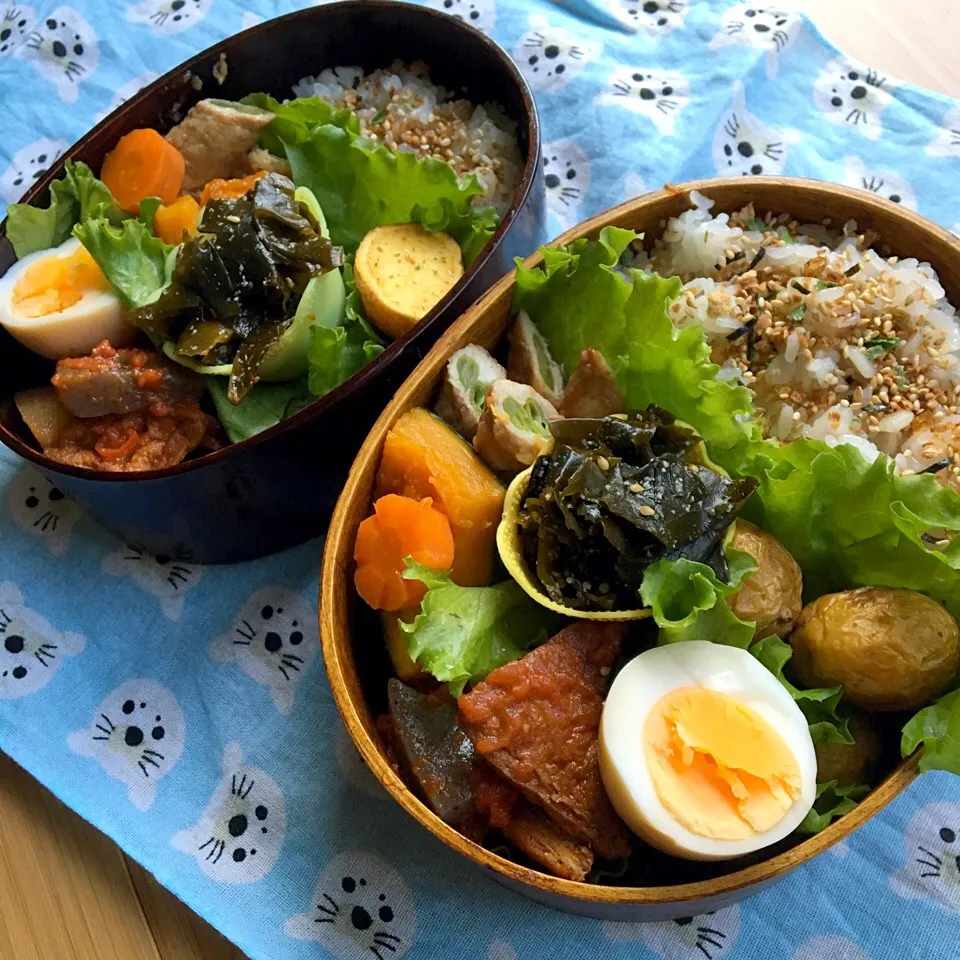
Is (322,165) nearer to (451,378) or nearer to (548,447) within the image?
(451,378)

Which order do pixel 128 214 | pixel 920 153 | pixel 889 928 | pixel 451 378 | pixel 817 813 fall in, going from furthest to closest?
1. pixel 920 153
2. pixel 128 214
3. pixel 451 378
4. pixel 889 928
5. pixel 817 813

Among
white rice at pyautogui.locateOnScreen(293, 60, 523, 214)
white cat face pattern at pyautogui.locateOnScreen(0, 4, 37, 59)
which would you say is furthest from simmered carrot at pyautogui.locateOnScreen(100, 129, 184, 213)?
white cat face pattern at pyautogui.locateOnScreen(0, 4, 37, 59)

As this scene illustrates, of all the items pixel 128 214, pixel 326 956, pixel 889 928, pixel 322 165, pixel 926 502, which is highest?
pixel 926 502

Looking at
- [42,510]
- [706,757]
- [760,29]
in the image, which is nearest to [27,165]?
[42,510]

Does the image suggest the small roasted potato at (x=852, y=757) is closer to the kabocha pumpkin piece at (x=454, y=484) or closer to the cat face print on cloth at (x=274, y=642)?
the kabocha pumpkin piece at (x=454, y=484)

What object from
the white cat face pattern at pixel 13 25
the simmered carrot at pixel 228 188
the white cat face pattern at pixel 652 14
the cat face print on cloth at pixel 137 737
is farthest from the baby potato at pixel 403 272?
the white cat face pattern at pixel 13 25

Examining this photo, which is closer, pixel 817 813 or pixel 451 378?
pixel 817 813

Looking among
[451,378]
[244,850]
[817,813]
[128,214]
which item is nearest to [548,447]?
[451,378]
